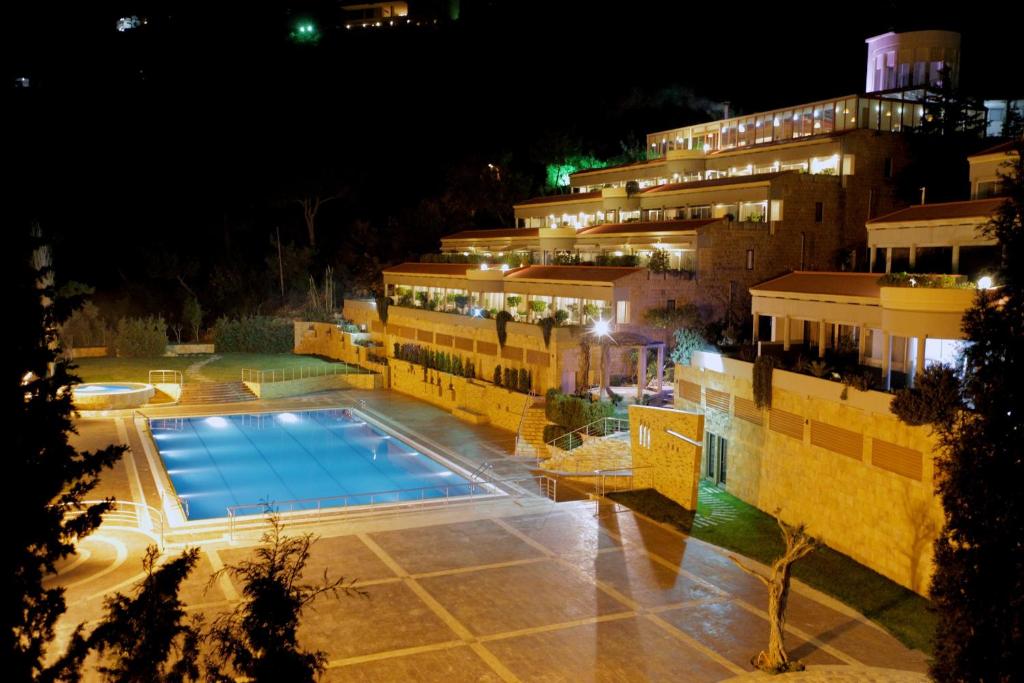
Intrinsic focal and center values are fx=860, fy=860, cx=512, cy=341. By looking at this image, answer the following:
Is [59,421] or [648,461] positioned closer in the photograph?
[59,421]

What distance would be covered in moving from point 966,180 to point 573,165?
25921mm

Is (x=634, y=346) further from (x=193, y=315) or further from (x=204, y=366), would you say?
(x=193, y=315)

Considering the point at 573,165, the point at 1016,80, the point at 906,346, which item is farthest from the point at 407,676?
the point at 573,165

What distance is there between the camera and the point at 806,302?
76.8 feet

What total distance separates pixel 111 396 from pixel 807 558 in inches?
1041

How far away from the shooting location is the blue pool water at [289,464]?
23.3m

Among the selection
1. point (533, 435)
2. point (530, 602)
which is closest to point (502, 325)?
point (533, 435)

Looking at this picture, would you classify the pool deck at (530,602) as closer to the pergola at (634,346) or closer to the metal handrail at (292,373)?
the pergola at (634,346)

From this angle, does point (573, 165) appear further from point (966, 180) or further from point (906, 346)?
point (906, 346)

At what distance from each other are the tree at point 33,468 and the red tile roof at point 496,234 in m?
33.6

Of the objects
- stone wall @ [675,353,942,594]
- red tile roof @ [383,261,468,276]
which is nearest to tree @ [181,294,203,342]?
red tile roof @ [383,261,468,276]

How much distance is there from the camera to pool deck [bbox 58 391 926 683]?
40.9 ft

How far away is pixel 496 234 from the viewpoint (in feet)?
147

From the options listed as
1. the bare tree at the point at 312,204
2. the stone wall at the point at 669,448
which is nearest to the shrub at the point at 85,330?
the bare tree at the point at 312,204
